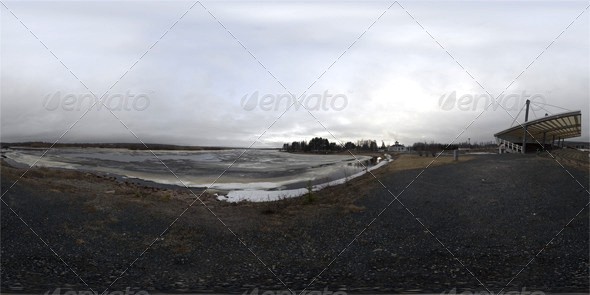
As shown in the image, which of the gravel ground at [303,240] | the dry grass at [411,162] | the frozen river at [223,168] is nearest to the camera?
the gravel ground at [303,240]

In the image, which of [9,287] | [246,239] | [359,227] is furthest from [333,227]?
[9,287]

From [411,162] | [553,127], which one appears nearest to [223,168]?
[411,162]

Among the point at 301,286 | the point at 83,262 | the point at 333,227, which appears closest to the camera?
the point at 301,286

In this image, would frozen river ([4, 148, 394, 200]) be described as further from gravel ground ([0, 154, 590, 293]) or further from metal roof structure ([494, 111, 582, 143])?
metal roof structure ([494, 111, 582, 143])

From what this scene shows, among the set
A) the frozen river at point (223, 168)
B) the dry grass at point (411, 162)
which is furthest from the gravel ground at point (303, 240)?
the dry grass at point (411, 162)

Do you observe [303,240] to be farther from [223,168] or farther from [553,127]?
[553,127]

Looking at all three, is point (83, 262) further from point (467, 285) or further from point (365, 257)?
point (467, 285)

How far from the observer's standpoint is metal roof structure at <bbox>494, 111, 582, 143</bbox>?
11958 mm

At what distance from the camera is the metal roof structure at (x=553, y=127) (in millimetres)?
11958

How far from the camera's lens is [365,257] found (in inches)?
208

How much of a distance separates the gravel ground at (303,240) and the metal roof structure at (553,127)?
13.1 feet

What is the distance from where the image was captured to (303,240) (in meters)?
5.89

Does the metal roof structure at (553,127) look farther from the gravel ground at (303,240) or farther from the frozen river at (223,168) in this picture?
the frozen river at (223,168)

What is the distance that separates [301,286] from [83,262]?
3468mm
